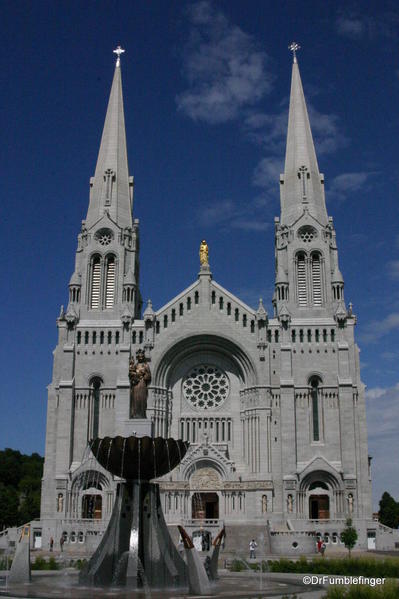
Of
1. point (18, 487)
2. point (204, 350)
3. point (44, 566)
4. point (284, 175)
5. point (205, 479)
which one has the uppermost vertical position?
point (284, 175)

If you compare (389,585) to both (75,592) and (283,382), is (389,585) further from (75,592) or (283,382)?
(283,382)

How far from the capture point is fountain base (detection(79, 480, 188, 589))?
21.3 metres

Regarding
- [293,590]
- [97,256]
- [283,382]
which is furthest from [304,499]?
[293,590]

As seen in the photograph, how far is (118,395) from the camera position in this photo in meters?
54.0

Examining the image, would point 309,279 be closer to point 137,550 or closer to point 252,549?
point 252,549

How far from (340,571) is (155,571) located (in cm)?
778

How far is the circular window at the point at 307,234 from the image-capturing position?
58781 mm

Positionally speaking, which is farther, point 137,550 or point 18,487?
point 18,487

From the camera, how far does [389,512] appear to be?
85.4 metres

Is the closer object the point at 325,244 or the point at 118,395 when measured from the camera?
the point at 118,395

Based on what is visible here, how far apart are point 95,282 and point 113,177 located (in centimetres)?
937

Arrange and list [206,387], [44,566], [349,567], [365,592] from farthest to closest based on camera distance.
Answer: [206,387] → [44,566] → [349,567] → [365,592]

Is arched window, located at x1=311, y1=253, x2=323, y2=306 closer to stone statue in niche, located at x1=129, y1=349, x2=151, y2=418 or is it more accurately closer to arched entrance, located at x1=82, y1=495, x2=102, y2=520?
arched entrance, located at x1=82, y1=495, x2=102, y2=520

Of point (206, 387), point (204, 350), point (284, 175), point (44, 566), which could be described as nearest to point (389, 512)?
point (206, 387)
